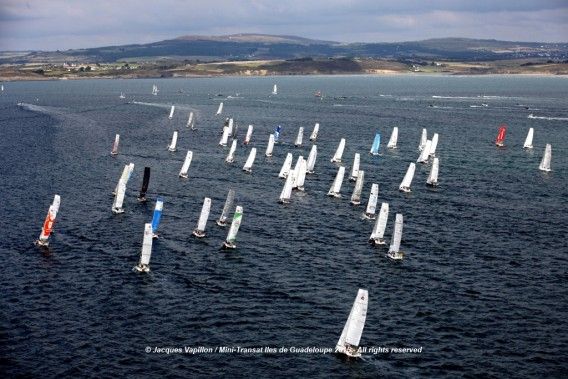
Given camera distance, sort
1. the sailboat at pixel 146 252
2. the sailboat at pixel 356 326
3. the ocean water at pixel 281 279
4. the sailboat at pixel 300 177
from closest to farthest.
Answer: the sailboat at pixel 356 326 → the ocean water at pixel 281 279 → the sailboat at pixel 146 252 → the sailboat at pixel 300 177

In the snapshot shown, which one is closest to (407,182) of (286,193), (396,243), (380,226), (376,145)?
(286,193)

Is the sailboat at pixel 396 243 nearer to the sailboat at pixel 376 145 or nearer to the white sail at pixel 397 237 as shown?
the white sail at pixel 397 237

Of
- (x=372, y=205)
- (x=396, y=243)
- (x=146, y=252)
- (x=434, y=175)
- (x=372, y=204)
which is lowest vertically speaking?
(x=396, y=243)

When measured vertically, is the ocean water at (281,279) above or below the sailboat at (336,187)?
below

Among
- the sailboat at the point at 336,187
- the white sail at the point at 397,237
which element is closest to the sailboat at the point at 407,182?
the sailboat at the point at 336,187

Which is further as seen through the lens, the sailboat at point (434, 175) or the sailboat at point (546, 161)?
the sailboat at point (546, 161)

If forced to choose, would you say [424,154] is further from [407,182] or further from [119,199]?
[119,199]

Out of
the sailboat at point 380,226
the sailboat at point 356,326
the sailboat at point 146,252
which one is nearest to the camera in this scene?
the sailboat at point 356,326

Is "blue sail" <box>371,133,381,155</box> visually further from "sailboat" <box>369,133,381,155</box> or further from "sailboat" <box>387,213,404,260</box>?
"sailboat" <box>387,213,404,260</box>
